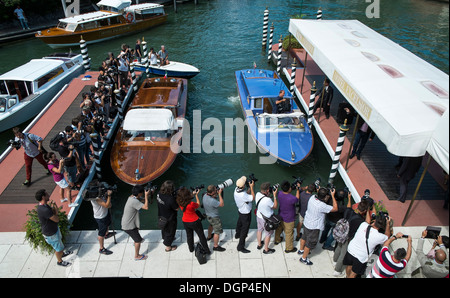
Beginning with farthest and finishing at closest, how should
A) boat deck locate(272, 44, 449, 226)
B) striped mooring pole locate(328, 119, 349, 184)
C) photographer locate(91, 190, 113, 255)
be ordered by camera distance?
striped mooring pole locate(328, 119, 349, 184), boat deck locate(272, 44, 449, 226), photographer locate(91, 190, 113, 255)

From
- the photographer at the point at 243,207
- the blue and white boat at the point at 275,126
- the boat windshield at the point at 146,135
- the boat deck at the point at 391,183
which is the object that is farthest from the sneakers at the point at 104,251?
the boat deck at the point at 391,183

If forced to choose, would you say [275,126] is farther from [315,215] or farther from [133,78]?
[133,78]

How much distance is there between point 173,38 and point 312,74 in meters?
13.7

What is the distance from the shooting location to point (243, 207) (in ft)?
24.4

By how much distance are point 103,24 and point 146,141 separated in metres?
17.6

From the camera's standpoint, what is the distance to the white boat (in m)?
14.0

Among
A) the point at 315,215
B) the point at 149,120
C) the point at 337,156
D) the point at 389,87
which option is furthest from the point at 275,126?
the point at 315,215

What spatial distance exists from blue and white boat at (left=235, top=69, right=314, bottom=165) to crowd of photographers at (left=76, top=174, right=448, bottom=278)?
12.3ft

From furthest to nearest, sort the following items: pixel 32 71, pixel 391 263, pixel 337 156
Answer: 1. pixel 32 71
2. pixel 337 156
3. pixel 391 263

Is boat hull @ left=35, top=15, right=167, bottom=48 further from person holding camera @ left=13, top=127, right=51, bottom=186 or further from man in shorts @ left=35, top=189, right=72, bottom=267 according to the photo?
man in shorts @ left=35, top=189, right=72, bottom=267

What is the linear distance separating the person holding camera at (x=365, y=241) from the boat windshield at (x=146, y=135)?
7.45m

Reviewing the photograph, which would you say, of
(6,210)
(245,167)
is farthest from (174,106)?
(6,210)

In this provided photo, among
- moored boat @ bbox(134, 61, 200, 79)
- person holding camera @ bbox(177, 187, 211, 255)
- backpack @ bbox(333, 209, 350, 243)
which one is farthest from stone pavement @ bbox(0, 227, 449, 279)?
moored boat @ bbox(134, 61, 200, 79)

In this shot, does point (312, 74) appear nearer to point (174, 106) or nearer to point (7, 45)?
point (174, 106)
